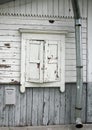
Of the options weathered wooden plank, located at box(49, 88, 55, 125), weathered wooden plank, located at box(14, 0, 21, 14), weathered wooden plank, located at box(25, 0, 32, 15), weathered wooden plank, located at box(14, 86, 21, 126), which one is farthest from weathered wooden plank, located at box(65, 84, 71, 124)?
weathered wooden plank, located at box(14, 0, 21, 14)

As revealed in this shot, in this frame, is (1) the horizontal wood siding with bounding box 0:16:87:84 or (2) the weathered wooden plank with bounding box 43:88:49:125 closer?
(1) the horizontal wood siding with bounding box 0:16:87:84

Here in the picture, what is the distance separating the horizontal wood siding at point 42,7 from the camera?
6617 millimetres

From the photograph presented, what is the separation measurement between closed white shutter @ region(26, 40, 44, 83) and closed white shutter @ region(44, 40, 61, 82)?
125 mm

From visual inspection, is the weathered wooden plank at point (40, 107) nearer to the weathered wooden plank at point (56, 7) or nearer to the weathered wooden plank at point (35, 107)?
the weathered wooden plank at point (35, 107)

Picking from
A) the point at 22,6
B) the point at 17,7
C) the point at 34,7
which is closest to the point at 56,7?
the point at 34,7

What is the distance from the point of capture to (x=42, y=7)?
672 centimetres

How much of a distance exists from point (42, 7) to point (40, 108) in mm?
2519

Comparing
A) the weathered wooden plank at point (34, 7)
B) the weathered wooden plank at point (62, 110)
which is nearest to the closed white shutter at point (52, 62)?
the weathered wooden plank at point (62, 110)

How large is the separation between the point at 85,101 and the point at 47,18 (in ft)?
7.61

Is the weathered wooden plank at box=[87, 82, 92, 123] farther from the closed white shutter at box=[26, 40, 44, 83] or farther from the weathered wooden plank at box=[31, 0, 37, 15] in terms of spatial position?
the weathered wooden plank at box=[31, 0, 37, 15]

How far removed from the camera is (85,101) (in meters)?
6.91

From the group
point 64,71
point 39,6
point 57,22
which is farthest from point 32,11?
point 64,71

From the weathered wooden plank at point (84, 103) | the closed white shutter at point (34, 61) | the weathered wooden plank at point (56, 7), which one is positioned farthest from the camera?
the weathered wooden plank at point (84, 103)

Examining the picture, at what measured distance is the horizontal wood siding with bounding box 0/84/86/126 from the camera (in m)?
6.63
